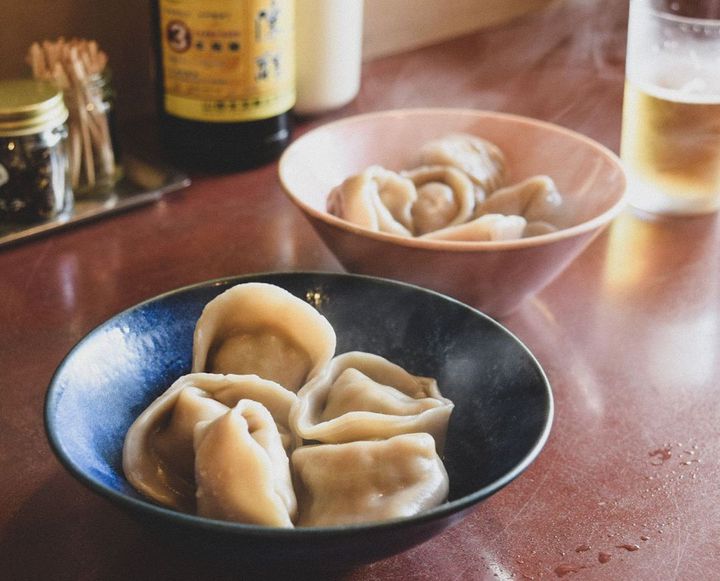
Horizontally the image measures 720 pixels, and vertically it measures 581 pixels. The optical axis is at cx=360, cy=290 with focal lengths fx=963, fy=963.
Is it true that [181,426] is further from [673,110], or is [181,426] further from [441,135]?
[673,110]

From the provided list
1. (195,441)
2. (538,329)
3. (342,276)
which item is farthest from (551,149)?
(195,441)

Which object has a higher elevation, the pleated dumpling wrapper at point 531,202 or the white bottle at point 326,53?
the white bottle at point 326,53

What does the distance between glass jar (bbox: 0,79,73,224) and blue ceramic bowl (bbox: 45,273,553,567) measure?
0.41 metres

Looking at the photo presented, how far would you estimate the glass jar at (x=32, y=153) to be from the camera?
1094 millimetres

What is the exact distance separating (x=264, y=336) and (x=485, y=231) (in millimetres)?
260

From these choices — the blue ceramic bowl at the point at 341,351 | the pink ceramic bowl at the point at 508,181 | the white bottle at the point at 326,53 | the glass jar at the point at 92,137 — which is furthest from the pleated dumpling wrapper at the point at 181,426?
the white bottle at the point at 326,53

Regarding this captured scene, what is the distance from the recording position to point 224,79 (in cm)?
127

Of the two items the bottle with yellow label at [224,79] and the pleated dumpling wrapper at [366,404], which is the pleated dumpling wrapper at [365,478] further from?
the bottle with yellow label at [224,79]

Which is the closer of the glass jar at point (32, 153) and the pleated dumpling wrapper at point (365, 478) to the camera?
the pleated dumpling wrapper at point (365, 478)

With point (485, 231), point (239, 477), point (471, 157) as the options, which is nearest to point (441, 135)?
point (471, 157)

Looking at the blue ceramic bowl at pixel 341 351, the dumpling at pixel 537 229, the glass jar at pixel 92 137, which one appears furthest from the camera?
the glass jar at pixel 92 137

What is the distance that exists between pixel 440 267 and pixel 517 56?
1.11m

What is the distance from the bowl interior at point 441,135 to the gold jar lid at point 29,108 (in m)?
0.28

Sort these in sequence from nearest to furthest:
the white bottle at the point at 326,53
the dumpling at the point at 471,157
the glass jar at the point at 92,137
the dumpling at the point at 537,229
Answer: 1. the dumpling at the point at 537,229
2. the dumpling at the point at 471,157
3. the glass jar at the point at 92,137
4. the white bottle at the point at 326,53
